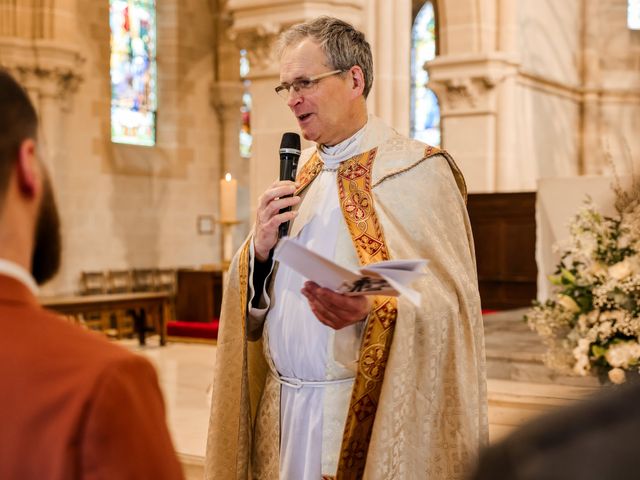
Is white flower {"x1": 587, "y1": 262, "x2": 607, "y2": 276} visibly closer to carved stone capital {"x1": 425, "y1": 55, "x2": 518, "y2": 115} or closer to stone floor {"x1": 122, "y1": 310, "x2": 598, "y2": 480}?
stone floor {"x1": 122, "y1": 310, "x2": 598, "y2": 480}

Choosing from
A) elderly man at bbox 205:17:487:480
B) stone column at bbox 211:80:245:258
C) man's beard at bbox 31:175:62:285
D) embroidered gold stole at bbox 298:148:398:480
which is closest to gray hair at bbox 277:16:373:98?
elderly man at bbox 205:17:487:480

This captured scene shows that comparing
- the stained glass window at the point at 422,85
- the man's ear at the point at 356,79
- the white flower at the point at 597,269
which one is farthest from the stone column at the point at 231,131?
the man's ear at the point at 356,79

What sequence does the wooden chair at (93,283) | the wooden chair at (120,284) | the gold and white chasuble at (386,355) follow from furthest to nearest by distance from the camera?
the wooden chair at (93,283) < the wooden chair at (120,284) < the gold and white chasuble at (386,355)

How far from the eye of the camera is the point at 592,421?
0.45 meters

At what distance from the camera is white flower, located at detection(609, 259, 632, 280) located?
3.97 m

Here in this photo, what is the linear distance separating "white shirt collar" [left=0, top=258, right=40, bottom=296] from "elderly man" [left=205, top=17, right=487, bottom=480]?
131cm

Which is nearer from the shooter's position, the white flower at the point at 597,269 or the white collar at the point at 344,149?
the white collar at the point at 344,149

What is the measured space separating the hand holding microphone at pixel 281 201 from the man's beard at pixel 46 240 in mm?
1249

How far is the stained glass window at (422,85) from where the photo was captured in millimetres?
16562

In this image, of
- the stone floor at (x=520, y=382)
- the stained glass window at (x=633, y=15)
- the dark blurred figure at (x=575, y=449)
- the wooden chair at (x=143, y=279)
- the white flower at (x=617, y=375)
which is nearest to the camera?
the dark blurred figure at (x=575, y=449)

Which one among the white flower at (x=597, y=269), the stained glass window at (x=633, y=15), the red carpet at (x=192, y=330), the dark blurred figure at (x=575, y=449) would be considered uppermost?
the stained glass window at (x=633, y=15)

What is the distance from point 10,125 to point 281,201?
4.46ft

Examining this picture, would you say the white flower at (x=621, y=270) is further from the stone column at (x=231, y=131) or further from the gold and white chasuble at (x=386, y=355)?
the stone column at (x=231, y=131)

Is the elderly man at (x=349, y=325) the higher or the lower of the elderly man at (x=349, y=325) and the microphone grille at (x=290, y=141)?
the lower
